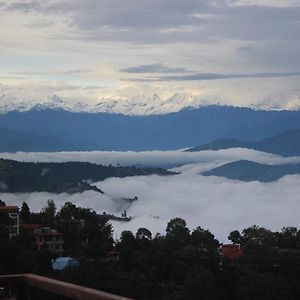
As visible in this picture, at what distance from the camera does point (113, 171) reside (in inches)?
4621

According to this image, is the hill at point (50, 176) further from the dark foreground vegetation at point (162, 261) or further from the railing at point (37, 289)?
the railing at point (37, 289)

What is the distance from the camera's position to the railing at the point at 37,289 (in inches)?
170

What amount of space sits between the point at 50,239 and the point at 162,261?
278 inches

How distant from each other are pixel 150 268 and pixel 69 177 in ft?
247

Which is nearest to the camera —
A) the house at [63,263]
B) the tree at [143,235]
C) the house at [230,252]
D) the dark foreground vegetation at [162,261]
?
the dark foreground vegetation at [162,261]

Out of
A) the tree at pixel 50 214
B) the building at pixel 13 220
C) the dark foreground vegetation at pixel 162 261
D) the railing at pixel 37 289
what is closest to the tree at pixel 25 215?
the dark foreground vegetation at pixel 162 261

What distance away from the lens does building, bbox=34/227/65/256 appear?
3406cm

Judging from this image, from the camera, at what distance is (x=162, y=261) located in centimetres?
3112

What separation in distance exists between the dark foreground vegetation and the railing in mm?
15060

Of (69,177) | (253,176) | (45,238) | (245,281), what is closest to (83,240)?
(45,238)

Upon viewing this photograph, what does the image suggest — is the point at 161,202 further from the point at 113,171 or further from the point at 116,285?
the point at 116,285

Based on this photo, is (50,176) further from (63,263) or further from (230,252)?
(63,263)

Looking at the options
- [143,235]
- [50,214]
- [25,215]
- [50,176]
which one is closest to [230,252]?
[143,235]

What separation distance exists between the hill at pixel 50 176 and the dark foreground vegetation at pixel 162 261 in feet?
178
